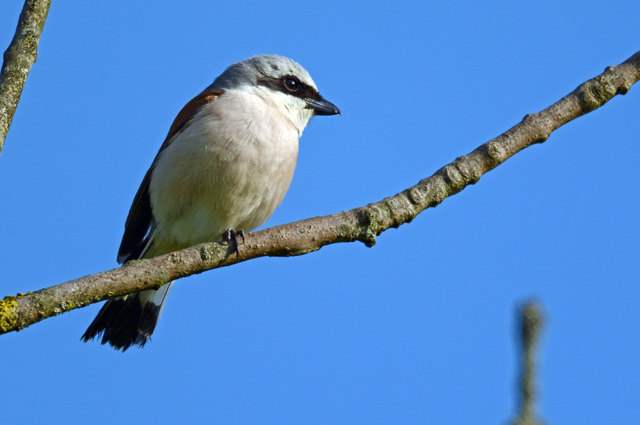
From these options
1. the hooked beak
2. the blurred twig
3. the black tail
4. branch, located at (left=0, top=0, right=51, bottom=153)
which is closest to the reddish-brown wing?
the black tail

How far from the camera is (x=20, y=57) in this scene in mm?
2986

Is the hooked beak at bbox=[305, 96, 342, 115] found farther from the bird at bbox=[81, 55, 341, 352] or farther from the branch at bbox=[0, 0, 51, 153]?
the branch at bbox=[0, 0, 51, 153]

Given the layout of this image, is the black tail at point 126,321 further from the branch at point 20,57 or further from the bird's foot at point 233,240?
the branch at point 20,57

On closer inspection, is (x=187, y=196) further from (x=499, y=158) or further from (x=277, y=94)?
(x=499, y=158)

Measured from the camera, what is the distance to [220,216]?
5031 millimetres

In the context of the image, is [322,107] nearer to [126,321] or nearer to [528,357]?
[126,321]

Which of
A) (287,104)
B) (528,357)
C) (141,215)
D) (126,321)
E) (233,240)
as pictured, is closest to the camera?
(528,357)

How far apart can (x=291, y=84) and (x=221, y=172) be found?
139 cm

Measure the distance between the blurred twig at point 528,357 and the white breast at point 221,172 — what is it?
11.7ft

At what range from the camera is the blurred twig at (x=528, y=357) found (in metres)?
1.34

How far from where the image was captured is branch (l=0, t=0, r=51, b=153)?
288 centimetres

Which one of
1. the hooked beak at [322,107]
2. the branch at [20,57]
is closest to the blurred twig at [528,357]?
the branch at [20,57]

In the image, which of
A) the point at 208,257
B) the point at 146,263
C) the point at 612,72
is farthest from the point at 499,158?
the point at 146,263

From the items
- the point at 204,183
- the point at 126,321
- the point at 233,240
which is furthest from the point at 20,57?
the point at 126,321
